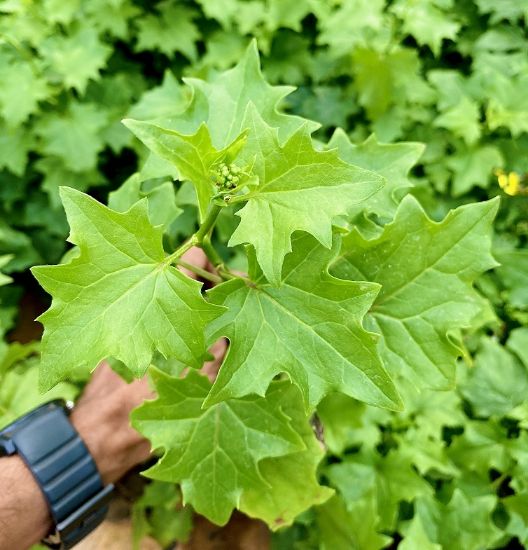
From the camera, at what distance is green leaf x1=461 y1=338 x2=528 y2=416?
173 cm

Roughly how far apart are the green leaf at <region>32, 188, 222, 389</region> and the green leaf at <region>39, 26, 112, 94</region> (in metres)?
1.42

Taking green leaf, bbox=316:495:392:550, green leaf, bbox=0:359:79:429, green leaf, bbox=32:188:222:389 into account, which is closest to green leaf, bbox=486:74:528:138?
green leaf, bbox=316:495:392:550

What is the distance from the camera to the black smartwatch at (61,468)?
1204 mm

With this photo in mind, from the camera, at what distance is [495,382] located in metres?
1.75

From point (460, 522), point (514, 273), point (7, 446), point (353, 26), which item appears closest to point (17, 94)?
point (353, 26)

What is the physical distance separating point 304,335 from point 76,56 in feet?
5.48

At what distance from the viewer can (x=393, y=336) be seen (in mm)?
1104

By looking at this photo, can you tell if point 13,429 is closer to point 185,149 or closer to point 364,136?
point 185,149

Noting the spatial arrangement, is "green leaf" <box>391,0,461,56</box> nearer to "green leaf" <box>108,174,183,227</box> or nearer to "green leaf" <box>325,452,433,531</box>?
"green leaf" <box>108,174,183,227</box>

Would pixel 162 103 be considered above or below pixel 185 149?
below

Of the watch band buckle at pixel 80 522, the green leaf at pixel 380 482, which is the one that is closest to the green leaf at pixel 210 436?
the watch band buckle at pixel 80 522

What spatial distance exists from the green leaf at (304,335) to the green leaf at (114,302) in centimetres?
7

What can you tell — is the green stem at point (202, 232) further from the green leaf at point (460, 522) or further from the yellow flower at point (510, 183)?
the yellow flower at point (510, 183)

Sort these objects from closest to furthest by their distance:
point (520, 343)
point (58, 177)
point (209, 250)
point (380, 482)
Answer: point (209, 250) < point (380, 482) < point (520, 343) < point (58, 177)
